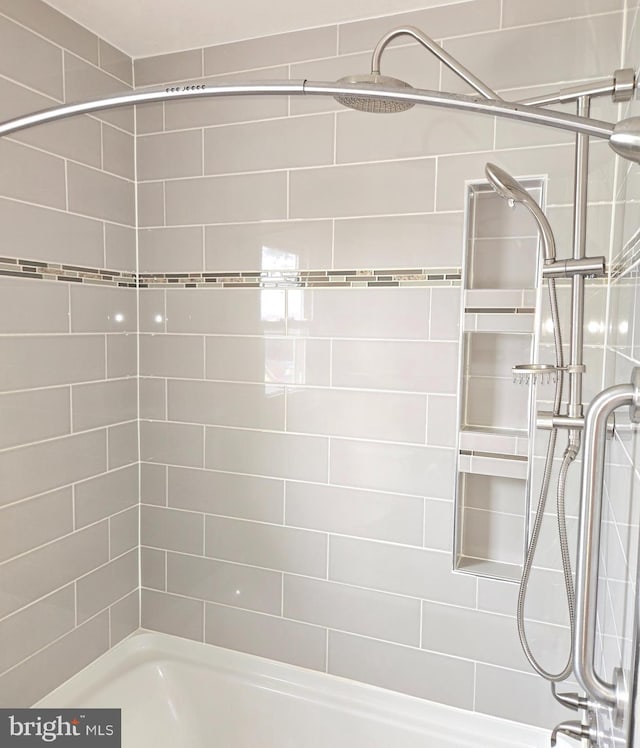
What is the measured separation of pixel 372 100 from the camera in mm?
984

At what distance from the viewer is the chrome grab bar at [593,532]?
82 centimetres

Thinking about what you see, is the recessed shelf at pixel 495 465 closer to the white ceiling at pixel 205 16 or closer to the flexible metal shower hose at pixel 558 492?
the flexible metal shower hose at pixel 558 492

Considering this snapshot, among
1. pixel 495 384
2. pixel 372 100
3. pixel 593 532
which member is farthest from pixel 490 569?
pixel 372 100

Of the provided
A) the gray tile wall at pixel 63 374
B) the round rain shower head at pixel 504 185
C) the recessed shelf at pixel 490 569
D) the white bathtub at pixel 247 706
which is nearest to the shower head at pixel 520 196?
the round rain shower head at pixel 504 185

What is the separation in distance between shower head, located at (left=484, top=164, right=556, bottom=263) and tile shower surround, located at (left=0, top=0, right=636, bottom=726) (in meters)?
0.18

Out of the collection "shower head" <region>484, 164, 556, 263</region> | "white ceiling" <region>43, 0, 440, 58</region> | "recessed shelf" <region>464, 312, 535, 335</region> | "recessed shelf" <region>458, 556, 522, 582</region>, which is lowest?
"recessed shelf" <region>458, 556, 522, 582</region>

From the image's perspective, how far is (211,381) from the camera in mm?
1944

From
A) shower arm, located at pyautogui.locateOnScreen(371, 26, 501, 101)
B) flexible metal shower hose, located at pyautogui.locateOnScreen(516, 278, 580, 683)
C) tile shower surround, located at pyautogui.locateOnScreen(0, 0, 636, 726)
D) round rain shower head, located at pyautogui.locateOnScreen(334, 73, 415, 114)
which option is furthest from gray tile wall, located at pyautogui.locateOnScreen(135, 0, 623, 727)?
round rain shower head, located at pyautogui.locateOnScreen(334, 73, 415, 114)

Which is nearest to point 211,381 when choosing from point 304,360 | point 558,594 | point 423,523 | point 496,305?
point 304,360

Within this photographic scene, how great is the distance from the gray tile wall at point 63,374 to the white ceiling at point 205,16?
0.26ft

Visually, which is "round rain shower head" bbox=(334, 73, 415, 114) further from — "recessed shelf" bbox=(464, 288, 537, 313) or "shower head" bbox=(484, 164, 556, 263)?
"recessed shelf" bbox=(464, 288, 537, 313)

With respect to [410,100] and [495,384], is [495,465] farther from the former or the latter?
[410,100]

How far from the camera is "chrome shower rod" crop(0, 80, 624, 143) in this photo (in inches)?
32.2

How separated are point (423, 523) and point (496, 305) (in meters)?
0.64
